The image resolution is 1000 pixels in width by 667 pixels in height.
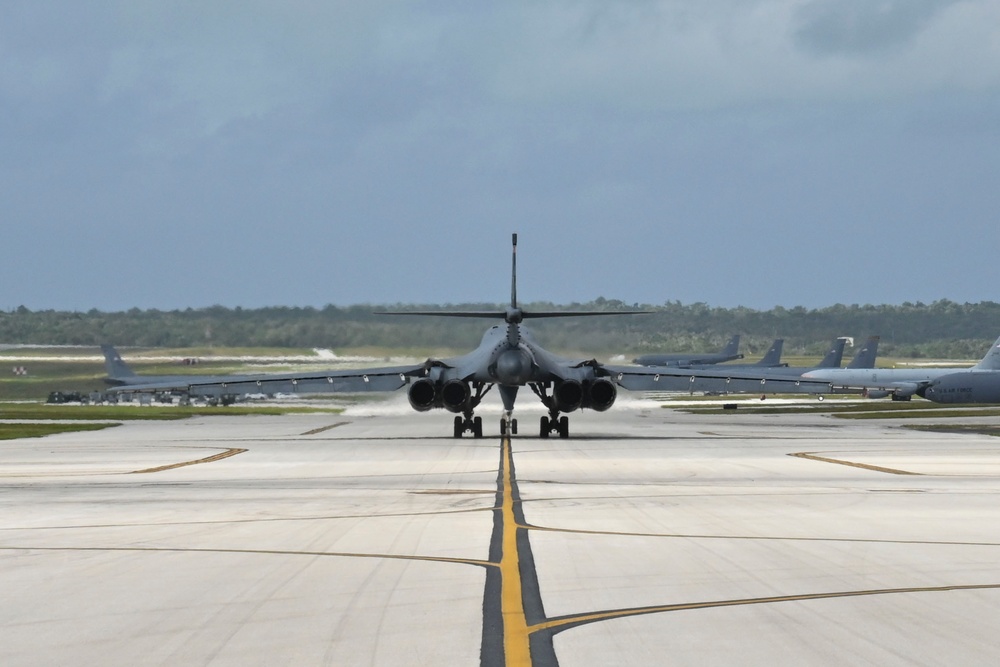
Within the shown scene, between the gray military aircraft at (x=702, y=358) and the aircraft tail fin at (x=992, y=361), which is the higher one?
the aircraft tail fin at (x=992, y=361)

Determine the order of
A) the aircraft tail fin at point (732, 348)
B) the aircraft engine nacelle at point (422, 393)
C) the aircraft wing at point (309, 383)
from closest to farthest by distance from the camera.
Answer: the aircraft engine nacelle at point (422, 393)
the aircraft wing at point (309, 383)
the aircraft tail fin at point (732, 348)

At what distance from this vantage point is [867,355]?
336ft

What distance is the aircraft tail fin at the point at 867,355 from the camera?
102 meters

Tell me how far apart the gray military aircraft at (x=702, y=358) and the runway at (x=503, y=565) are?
98202 mm

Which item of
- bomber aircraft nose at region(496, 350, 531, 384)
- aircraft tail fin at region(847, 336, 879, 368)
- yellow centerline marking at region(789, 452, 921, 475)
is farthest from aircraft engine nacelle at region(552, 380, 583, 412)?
aircraft tail fin at region(847, 336, 879, 368)

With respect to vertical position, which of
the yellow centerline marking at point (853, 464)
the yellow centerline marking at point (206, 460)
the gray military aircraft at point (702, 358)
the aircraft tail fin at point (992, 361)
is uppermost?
the aircraft tail fin at point (992, 361)

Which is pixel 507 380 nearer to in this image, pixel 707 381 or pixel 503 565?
pixel 707 381

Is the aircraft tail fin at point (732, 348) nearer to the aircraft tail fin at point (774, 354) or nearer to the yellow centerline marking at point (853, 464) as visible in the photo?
the aircraft tail fin at point (774, 354)

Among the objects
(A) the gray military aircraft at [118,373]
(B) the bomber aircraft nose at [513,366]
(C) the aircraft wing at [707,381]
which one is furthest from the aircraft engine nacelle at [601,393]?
(A) the gray military aircraft at [118,373]

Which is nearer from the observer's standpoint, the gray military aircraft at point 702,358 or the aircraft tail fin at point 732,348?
the gray military aircraft at point 702,358

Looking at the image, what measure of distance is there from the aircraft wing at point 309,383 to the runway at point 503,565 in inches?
579

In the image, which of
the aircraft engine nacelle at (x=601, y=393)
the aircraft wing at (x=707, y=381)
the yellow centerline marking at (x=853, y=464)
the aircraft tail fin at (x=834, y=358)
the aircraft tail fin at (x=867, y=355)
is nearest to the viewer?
the yellow centerline marking at (x=853, y=464)

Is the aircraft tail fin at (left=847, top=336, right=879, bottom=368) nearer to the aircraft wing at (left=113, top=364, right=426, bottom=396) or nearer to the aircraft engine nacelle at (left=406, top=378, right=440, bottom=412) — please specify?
the aircraft wing at (left=113, top=364, right=426, bottom=396)

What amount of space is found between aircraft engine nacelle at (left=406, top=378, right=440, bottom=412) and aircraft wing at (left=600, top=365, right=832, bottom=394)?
525cm
